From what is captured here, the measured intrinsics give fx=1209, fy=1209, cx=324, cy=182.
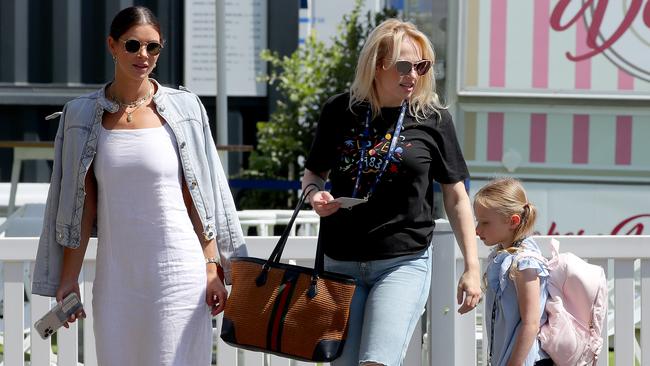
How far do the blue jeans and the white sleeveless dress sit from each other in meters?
0.45

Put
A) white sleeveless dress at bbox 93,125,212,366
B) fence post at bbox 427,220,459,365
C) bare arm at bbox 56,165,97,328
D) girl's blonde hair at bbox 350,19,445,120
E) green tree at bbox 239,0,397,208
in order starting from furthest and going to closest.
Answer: green tree at bbox 239,0,397,208 → fence post at bbox 427,220,459,365 → girl's blonde hair at bbox 350,19,445,120 → bare arm at bbox 56,165,97,328 → white sleeveless dress at bbox 93,125,212,366

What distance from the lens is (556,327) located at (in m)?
3.48

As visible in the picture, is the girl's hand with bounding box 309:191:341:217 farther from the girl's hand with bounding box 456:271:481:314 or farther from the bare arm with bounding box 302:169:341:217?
the girl's hand with bounding box 456:271:481:314

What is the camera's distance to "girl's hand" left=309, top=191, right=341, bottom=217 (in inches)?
137

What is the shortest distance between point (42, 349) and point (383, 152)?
64.0 inches

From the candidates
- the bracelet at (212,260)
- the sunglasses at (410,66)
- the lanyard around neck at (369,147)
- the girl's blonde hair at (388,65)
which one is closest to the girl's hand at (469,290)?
the lanyard around neck at (369,147)

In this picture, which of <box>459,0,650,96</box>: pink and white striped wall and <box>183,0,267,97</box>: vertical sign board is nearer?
<box>459,0,650,96</box>: pink and white striped wall

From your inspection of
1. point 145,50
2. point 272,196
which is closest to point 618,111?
point 272,196

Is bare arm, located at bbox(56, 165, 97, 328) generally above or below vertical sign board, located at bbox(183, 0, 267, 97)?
below

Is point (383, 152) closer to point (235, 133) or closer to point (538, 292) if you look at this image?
point (538, 292)

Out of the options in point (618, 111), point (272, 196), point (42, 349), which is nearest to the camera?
point (42, 349)

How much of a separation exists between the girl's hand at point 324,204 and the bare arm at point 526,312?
55 cm

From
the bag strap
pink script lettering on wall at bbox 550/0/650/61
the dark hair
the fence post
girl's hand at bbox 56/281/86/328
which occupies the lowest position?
the fence post

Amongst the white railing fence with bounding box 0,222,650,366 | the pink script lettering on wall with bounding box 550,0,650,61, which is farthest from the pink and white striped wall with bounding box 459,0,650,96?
the white railing fence with bounding box 0,222,650,366
